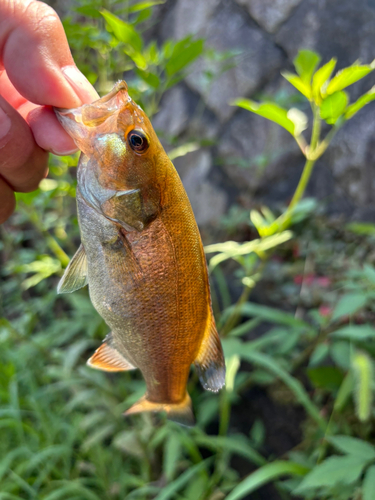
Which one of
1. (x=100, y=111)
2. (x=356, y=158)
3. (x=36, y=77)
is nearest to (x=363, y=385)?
(x=100, y=111)

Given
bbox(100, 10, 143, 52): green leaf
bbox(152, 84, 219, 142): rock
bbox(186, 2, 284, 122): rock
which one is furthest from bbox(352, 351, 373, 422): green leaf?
bbox(152, 84, 219, 142): rock

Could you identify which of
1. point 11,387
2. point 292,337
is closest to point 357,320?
point 292,337

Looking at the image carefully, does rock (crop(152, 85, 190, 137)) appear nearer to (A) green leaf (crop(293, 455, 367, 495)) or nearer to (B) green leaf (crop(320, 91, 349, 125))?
(B) green leaf (crop(320, 91, 349, 125))

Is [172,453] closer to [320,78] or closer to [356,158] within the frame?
[320,78]

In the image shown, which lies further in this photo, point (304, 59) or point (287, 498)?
point (287, 498)

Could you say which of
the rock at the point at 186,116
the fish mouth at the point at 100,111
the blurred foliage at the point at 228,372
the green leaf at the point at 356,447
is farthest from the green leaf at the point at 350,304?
the rock at the point at 186,116

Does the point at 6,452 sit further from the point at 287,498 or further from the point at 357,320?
the point at 357,320
